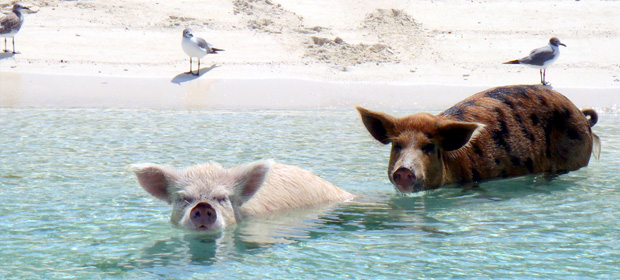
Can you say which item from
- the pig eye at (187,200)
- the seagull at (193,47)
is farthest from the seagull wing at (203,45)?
the pig eye at (187,200)

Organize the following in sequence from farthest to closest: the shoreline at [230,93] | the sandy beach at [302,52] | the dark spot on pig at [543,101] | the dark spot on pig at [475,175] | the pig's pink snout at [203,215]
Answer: the sandy beach at [302,52] < the shoreline at [230,93] < the dark spot on pig at [543,101] < the dark spot on pig at [475,175] < the pig's pink snout at [203,215]

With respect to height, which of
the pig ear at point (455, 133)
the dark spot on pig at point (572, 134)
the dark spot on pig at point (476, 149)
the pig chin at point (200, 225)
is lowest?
the pig chin at point (200, 225)

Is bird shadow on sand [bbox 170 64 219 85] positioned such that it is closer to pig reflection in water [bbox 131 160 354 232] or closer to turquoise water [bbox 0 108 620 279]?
turquoise water [bbox 0 108 620 279]

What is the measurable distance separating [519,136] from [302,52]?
29.9 feet

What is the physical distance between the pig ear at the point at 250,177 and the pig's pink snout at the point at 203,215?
508 mm

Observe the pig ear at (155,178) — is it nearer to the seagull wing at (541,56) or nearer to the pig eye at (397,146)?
the pig eye at (397,146)

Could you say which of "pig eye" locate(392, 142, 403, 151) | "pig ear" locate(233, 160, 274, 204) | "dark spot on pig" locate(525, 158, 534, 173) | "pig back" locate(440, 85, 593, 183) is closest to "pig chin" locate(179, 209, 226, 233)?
"pig ear" locate(233, 160, 274, 204)

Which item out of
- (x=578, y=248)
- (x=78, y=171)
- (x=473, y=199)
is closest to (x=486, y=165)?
(x=473, y=199)

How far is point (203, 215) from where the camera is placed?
524 centimetres

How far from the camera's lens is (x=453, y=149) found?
22.1 ft

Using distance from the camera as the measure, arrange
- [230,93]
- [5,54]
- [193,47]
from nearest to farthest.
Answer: [230,93] → [193,47] → [5,54]

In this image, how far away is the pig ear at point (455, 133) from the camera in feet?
21.5

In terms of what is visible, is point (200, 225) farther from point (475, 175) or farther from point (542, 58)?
point (542, 58)

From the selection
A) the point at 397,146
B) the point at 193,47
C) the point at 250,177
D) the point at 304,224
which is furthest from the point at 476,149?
the point at 193,47
